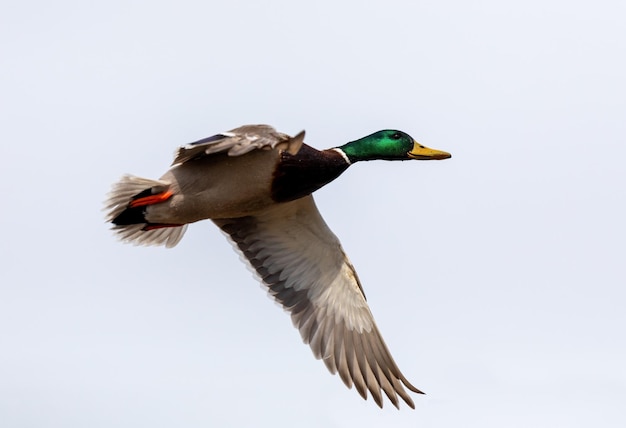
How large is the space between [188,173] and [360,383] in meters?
2.26

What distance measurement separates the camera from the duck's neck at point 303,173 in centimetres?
929

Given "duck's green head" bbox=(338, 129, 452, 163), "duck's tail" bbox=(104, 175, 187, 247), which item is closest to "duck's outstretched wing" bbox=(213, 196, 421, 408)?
"duck's green head" bbox=(338, 129, 452, 163)

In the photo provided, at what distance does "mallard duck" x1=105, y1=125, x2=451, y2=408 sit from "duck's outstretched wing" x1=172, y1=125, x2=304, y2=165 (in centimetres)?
1

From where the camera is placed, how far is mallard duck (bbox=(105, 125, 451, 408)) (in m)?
9.28

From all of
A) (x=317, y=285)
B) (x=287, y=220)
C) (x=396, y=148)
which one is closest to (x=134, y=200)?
(x=287, y=220)

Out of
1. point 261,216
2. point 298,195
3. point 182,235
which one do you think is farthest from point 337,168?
point 182,235

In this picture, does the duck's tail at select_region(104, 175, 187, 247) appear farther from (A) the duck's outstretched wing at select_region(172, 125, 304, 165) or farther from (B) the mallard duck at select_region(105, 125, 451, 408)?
(A) the duck's outstretched wing at select_region(172, 125, 304, 165)

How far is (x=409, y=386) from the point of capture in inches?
397

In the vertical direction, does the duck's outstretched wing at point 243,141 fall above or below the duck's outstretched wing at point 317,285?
above

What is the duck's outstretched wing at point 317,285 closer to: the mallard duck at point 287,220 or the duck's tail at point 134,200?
the mallard duck at point 287,220

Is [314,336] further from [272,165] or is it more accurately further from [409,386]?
[272,165]

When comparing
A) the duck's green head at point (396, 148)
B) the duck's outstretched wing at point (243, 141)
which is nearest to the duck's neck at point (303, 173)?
the duck's outstretched wing at point (243, 141)

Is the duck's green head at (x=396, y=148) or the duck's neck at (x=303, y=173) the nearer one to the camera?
the duck's neck at (x=303, y=173)

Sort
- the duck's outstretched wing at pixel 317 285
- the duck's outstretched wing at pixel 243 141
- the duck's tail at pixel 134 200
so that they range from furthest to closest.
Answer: the duck's outstretched wing at pixel 317 285 → the duck's tail at pixel 134 200 → the duck's outstretched wing at pixel 243 141
